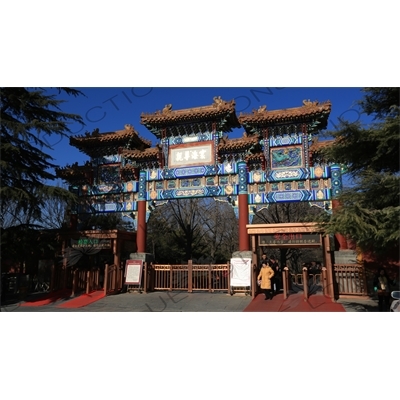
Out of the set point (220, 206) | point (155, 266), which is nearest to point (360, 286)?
Result: point (155, 266)

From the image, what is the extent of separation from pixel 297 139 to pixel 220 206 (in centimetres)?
1527

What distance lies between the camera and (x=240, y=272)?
10852 millimetres

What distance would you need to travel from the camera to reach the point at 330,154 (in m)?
7.82

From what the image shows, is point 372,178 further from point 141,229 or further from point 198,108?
point 141,229

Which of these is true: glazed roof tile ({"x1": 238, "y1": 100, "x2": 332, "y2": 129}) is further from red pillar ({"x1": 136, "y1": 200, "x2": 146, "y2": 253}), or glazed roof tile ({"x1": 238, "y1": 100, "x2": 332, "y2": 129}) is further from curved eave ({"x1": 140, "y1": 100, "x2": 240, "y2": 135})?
red pillar ({"x1": 136, "y1": 200, "x2": 146, "y2": 253})

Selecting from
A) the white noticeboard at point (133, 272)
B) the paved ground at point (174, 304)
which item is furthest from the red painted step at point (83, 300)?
the white noticeboard at point (133, 272)

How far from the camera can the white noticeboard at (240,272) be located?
10703 mm

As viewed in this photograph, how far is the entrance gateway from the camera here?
12.2 meters

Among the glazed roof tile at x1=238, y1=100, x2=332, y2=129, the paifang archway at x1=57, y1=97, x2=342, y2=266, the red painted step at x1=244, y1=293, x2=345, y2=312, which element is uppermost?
the glazed roof tile at x1=238, y1=100, x2=332, y2=129

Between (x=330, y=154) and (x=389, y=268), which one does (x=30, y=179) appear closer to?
(x=330, y=154)

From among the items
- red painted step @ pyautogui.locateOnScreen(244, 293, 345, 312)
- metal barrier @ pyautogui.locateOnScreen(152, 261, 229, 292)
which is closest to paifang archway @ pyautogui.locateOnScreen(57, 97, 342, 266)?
metal barrier @ pyautogui.locateOnScreen(152, 261, 229, 292)

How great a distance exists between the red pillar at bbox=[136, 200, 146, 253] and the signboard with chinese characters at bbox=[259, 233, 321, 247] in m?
5.23

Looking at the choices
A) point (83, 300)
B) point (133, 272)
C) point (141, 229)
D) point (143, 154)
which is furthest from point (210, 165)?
point (83, 300)

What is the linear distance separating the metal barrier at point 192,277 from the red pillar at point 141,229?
3.48ft
